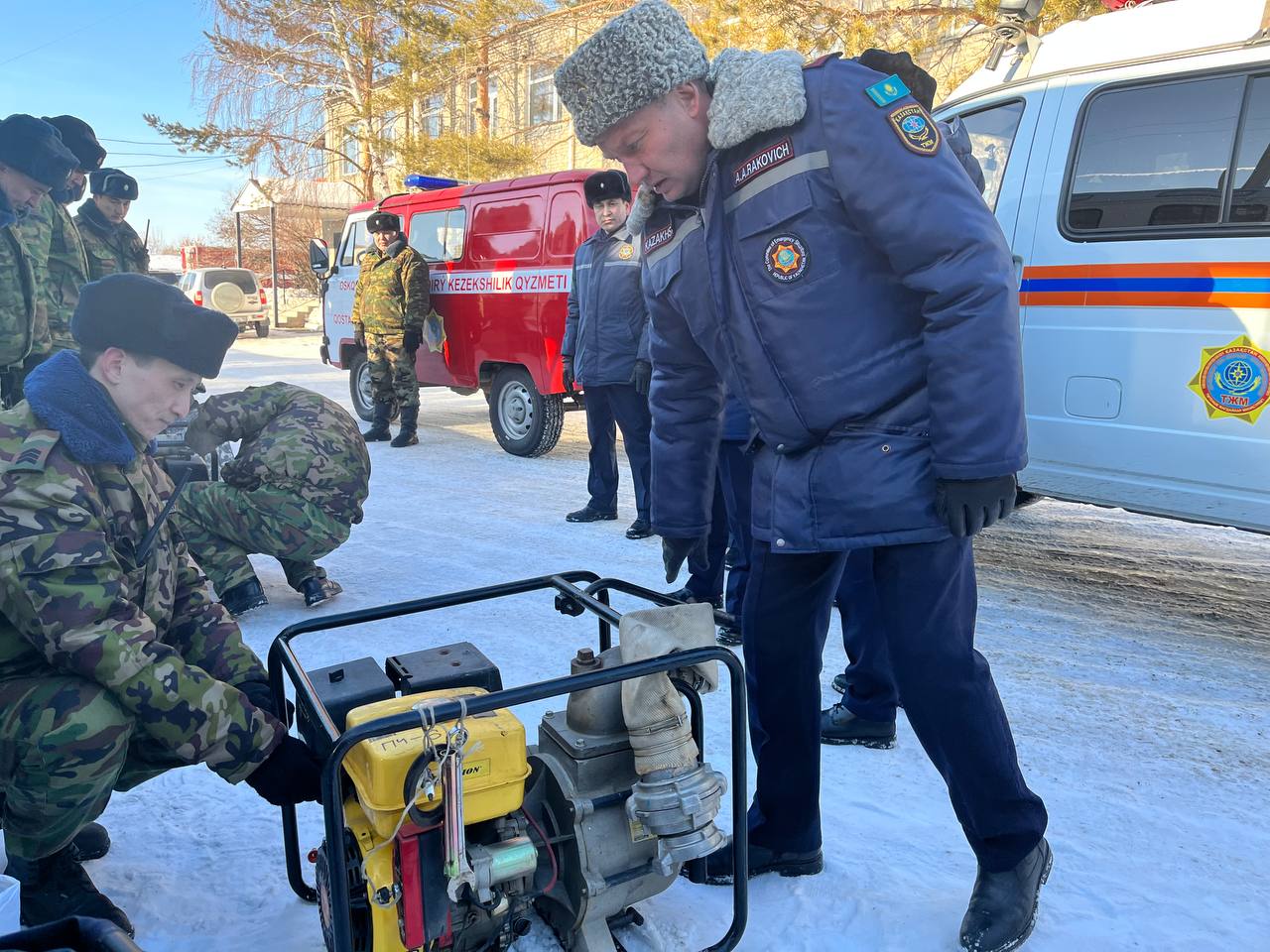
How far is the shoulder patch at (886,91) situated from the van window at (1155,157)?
2234 millimetres

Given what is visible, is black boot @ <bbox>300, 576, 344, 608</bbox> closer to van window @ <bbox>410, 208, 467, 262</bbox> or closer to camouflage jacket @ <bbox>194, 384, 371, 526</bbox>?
camouflage jacket @ <bbox>194, 384, 371, 526</bbox>

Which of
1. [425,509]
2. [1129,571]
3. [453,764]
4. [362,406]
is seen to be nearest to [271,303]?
[362,406]

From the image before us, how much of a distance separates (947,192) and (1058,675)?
236cm

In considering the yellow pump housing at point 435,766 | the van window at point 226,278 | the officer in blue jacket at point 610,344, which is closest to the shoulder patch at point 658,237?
the yellow pump housing at point 435,766

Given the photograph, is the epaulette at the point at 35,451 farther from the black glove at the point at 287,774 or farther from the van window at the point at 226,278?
the van window at the point at 226,278

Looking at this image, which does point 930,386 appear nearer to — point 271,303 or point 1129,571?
point 1129,571

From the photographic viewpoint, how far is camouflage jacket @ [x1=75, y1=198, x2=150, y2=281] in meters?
6.80

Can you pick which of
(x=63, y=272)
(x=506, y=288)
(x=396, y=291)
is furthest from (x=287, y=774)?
(x=396, y=291)

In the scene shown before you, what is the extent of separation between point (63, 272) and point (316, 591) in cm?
265

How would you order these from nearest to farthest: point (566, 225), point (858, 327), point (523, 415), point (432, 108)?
point (858, 327) → point (566, 225) → point (523, 415) → point (432, 108)

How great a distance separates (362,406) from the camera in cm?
1005

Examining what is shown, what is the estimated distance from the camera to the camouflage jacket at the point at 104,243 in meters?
6.80

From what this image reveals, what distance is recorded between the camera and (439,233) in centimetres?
873

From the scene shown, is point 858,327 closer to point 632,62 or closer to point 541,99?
point 632,62
